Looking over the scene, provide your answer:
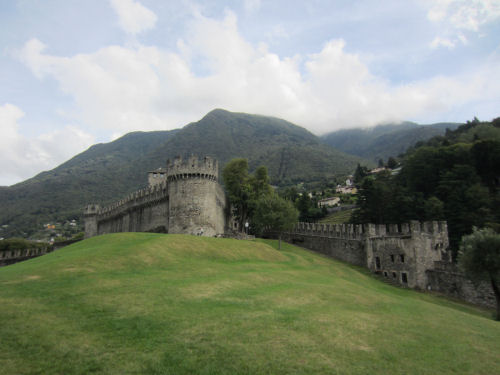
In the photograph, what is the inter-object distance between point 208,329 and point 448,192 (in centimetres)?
5305

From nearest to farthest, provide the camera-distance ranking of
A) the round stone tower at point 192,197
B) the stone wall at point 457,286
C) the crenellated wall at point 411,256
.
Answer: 1. the stone wall at point 457,286
2. the crenellated wall at point 411,256
3. the round stone tower at point 192,197

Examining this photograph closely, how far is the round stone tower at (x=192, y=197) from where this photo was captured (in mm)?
39406

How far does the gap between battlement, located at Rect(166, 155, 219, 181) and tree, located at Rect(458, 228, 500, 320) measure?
94.8 feet

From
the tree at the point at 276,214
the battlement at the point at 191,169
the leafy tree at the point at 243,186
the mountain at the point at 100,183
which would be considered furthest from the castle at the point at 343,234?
the mountain at the point at 100,183

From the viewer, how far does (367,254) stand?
1519 inches

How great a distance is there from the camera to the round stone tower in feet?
129

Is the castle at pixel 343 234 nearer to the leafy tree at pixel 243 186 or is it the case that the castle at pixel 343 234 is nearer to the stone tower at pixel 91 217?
the leafy tree at pixel 243 186

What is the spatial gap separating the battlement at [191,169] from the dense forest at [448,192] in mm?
30013

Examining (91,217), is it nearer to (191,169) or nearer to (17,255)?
(17,255)

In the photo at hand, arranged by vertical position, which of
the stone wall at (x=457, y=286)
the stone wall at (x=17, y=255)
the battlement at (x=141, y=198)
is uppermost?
the battlement at (x=141, y=198)

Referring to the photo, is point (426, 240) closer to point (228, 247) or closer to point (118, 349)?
point (228, 247)

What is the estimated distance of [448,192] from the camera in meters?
50.8

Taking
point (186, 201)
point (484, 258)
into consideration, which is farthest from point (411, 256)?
point (186, 201)

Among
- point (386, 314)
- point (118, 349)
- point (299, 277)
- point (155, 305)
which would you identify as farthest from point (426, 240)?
point (118, 349)
